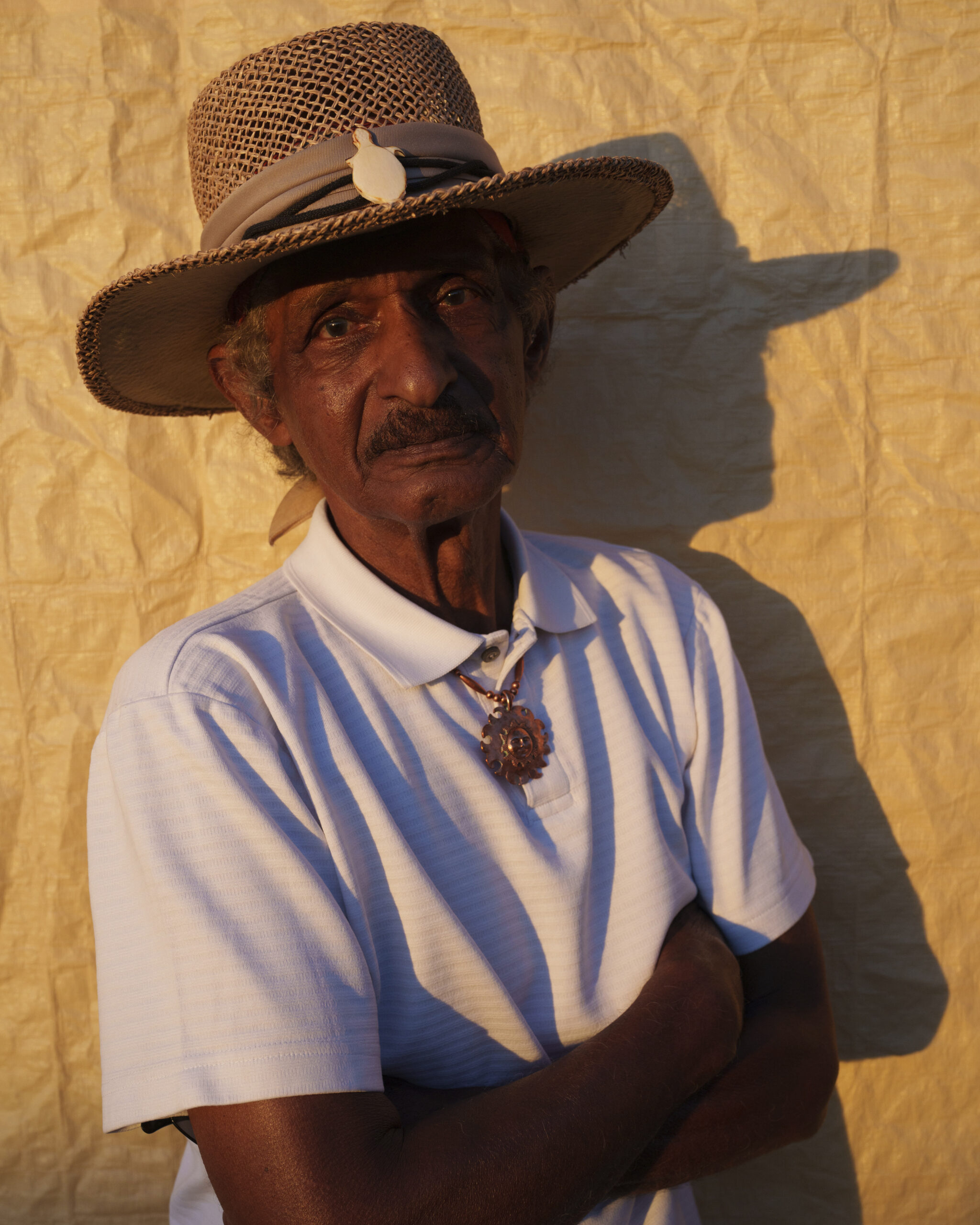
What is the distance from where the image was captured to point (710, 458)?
72.9 inches

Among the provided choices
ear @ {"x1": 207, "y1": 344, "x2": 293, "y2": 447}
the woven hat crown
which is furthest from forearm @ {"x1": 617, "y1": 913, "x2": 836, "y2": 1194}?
the woven hat crown

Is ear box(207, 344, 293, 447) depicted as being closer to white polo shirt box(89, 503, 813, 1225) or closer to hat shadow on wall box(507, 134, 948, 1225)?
white polo shirt box(89, 503, 813, 1225)

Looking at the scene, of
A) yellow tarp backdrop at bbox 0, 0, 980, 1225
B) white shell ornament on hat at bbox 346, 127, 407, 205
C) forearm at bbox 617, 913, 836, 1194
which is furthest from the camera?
yellow tarp backdrop at bbox 0, 0, 980, 1225

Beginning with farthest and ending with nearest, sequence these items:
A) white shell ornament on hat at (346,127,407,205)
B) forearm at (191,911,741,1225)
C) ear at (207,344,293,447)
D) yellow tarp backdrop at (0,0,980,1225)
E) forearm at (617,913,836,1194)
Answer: yellow tarp backdrop at (0,0,980,1225) < ear at (207,344,293,447) < forearm at (617,913,836,1194) < white shell ornament on hat at (346,127,407,205) < forearm at (191,911,741,1225)

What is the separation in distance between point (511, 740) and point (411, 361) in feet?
1.69

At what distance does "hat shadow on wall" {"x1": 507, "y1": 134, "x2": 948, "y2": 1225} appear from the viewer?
5.90 feet

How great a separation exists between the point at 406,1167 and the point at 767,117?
178 centimetres

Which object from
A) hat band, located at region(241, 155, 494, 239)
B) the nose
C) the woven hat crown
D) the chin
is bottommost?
the chin

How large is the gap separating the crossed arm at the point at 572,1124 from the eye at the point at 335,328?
0.91 metres

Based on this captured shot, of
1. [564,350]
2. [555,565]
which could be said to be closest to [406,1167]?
[555,565]

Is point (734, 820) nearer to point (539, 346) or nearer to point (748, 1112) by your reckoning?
point (748, 1112)

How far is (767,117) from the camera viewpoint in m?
1.74

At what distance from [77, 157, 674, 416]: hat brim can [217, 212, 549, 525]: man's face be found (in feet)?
0.16

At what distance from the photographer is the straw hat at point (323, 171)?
43.5 inches
